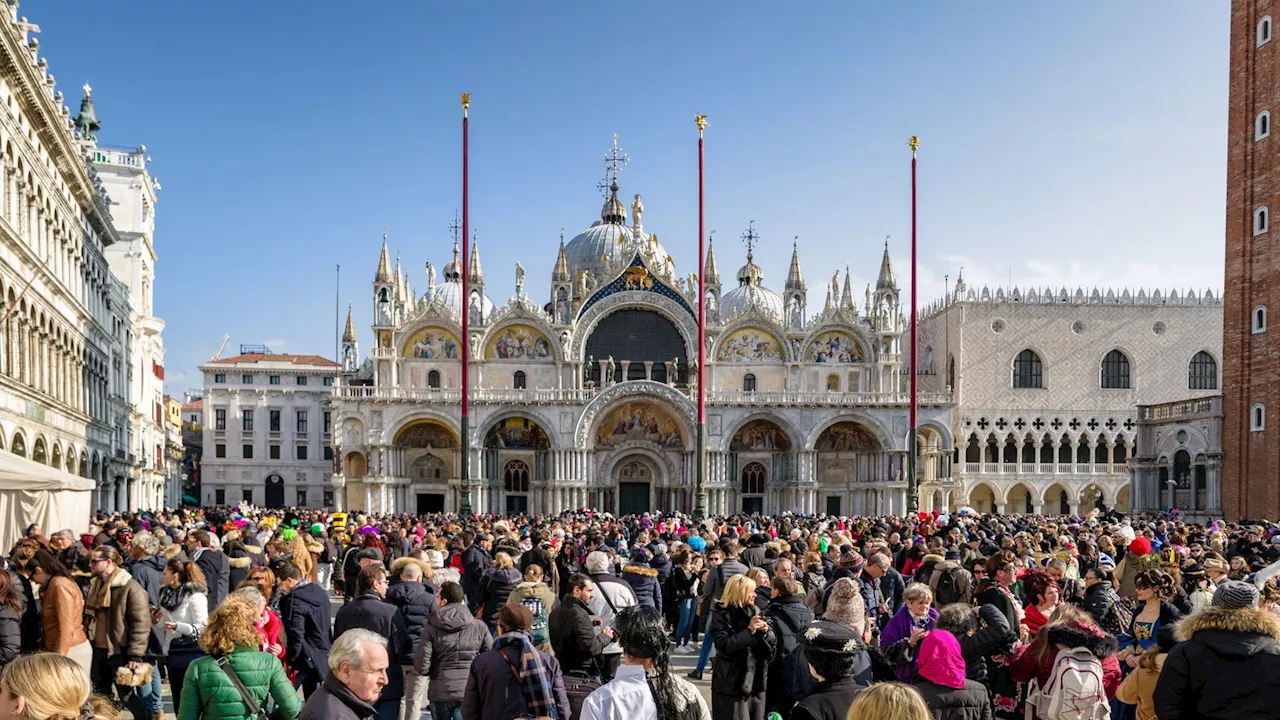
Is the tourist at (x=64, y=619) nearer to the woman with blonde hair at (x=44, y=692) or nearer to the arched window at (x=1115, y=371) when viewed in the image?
the woman with blonde hair at (x=44, y=692)

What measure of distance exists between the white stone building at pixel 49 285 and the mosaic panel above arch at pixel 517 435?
16193 mm

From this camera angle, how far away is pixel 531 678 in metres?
6.62

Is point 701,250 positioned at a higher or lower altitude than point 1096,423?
higher

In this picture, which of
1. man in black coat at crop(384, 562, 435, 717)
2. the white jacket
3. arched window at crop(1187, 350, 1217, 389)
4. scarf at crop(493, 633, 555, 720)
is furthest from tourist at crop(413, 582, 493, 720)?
arched window at crop(1187, 350, 1217, 389)

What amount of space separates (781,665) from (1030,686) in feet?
5.43

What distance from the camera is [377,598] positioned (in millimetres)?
8781

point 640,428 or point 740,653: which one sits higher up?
point 640,428

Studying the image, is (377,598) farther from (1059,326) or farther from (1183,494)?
(1059,326)

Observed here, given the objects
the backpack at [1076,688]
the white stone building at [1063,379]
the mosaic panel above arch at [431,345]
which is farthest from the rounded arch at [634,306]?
the backpack at [1076,688]

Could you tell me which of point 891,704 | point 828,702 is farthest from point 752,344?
point 891,704

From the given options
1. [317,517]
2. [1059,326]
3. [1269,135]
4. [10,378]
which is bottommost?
[317,517]

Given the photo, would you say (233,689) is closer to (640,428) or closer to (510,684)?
(510,684)

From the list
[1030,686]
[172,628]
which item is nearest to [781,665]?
[1030,686]

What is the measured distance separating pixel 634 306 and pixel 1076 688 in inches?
1824
